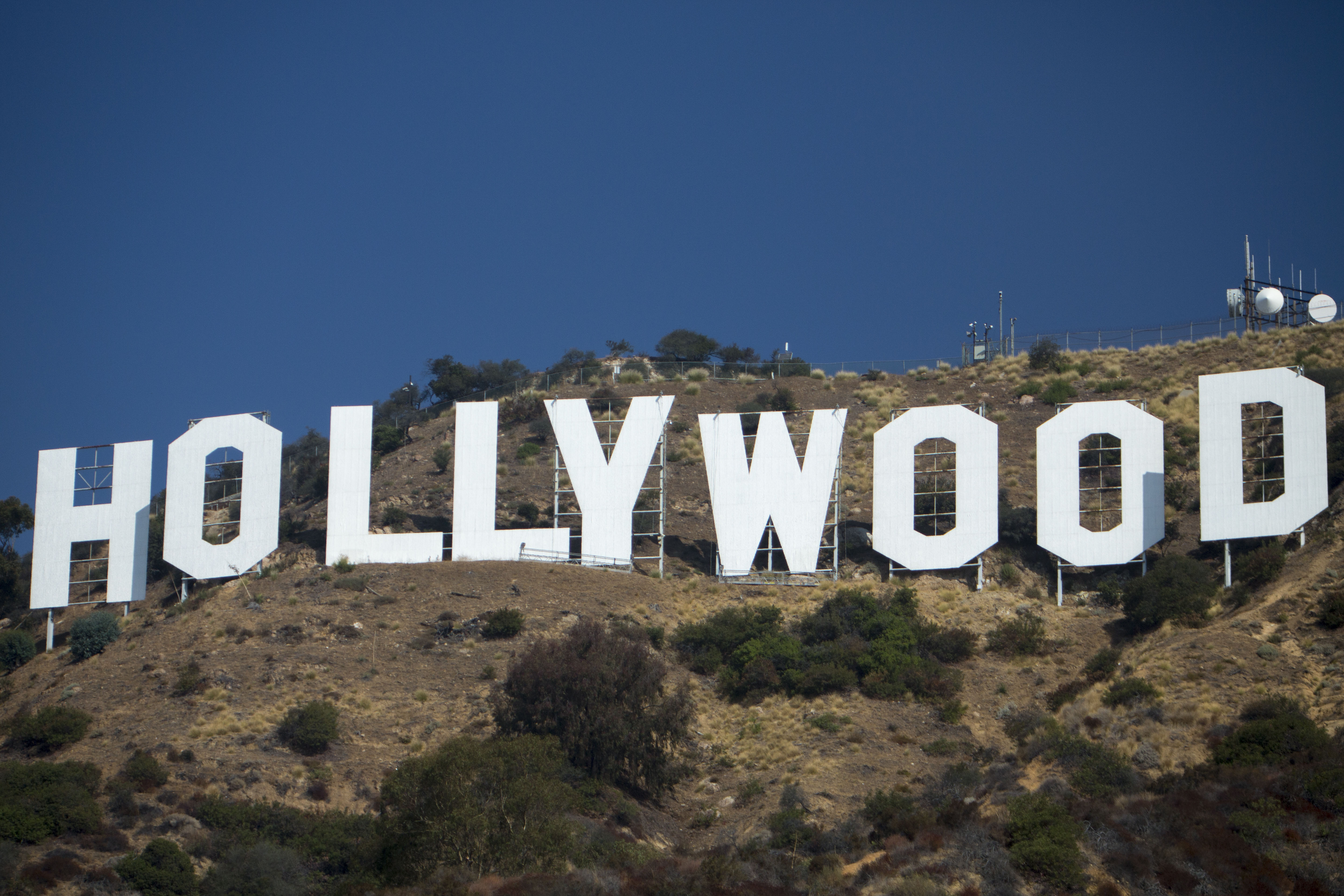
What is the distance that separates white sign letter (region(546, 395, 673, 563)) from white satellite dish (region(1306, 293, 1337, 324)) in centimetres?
3128

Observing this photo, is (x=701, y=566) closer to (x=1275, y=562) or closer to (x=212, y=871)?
(x=1275, y=562)

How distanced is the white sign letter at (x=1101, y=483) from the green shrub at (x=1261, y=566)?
256 cm

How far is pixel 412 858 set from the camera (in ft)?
79.6

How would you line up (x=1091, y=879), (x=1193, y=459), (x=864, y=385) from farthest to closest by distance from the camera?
(x=864, y=385), (x=1193, y=459), (x=1091, y=879)

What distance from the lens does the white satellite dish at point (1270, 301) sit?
55219 mm

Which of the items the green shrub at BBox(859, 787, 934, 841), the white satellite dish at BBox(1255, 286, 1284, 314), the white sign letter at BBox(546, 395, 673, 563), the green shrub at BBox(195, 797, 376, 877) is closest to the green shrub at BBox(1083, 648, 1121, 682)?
the green shrub at BBox(859, 787, 934, 841)

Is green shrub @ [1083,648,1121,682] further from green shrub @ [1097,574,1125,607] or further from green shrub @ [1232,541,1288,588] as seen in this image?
green shrub @ [1232,541,1288,588]

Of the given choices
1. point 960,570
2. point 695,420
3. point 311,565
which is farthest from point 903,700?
point 695,420

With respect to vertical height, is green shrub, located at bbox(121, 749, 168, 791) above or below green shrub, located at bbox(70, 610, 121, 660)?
below

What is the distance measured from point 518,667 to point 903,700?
33.6ft

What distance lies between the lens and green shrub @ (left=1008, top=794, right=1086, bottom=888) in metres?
23.1

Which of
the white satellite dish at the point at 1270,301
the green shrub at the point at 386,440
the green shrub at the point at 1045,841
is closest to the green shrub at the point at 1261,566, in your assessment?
the green shrub at the point at 1045,841

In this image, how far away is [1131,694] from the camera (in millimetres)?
30016

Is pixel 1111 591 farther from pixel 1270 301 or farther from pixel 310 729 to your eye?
pixel 1270 301
